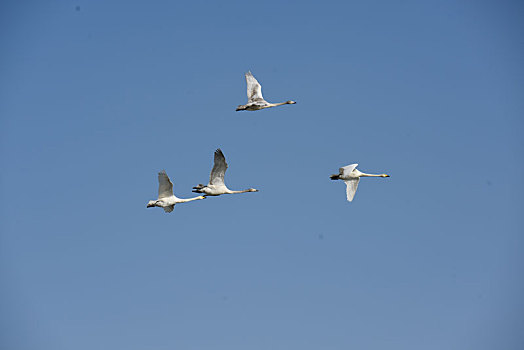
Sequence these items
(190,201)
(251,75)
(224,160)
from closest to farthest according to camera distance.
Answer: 1. (224,160)
2. (190,201)
3. (251,75)

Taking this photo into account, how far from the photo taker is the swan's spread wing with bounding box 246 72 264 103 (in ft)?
207

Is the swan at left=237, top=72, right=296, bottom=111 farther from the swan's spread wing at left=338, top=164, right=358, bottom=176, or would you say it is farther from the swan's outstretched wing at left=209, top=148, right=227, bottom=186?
the swan's spread wing at left=338, top=164, right=358, bottom=176

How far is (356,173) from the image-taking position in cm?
6331

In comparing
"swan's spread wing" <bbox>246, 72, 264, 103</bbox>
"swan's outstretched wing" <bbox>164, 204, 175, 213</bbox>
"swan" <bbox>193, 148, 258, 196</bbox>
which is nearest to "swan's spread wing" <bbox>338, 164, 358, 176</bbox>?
"swan's spread wing" <bbox>246, 72, 264, 103</bbox>

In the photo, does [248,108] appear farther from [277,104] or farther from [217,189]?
[217,189]

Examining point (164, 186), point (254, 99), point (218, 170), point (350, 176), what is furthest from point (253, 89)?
point (164, 186)

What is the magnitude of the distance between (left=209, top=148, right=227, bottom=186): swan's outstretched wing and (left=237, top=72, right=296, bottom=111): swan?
Answer: 6.31m

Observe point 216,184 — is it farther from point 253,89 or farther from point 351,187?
point 351,187

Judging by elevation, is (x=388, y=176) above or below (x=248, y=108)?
below

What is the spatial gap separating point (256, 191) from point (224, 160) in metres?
7.45

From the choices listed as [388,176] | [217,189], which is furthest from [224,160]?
[388,176]

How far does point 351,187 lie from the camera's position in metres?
63.1

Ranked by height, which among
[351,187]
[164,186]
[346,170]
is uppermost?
[346,170]

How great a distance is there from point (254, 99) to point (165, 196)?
11308mm
